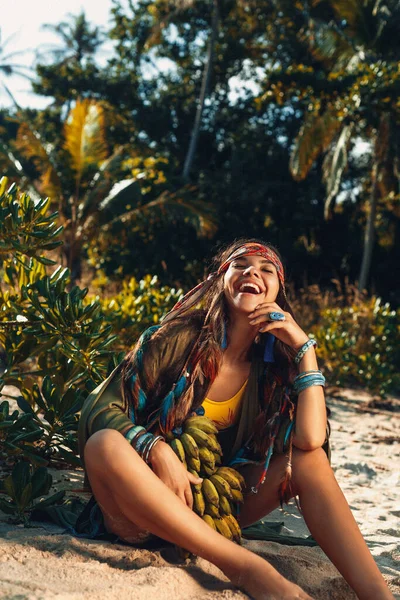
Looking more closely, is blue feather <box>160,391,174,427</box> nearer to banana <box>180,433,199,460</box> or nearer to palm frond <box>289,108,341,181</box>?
banana <box>180,433,199,460</box>

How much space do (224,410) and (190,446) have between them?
0.32 meters

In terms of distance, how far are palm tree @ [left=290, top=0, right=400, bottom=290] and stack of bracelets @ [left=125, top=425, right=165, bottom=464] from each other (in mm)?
13268

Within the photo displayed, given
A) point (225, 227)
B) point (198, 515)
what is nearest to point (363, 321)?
point (198, 515)

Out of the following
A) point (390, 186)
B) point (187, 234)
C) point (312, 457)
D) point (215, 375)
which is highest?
point (390, 186)

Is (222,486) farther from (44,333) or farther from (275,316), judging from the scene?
(44,333)

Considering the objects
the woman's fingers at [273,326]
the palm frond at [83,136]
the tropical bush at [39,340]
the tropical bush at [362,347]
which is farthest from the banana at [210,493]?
the palm frond at [83,136]

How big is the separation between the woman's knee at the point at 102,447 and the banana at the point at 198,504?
37cm

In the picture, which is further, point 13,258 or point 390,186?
point 390,186

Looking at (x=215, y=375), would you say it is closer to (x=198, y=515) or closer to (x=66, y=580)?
(x=198, y=515)

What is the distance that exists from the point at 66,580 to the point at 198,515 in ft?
1.67

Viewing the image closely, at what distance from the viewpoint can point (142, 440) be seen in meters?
2.23

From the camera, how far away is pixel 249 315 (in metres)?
2.56

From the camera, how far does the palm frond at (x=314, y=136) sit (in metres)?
15.2

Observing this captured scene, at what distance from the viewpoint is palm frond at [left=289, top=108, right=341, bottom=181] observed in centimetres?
1518
